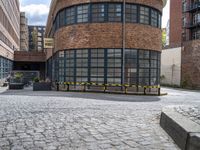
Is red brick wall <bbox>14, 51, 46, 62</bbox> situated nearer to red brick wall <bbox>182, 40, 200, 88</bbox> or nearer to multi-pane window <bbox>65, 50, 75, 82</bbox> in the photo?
red brick wall <bbox>182, 40, 200, 88</bbox>

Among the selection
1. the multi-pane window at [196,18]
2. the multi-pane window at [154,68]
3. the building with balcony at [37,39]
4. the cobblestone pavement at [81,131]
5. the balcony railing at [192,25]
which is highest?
the building with balcony at [37,39]

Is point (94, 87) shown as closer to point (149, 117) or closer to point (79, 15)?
point (79, 15)

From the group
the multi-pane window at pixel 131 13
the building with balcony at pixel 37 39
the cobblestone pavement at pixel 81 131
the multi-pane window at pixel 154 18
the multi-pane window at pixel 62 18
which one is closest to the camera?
the cobblestone pavement at pixel 81 131

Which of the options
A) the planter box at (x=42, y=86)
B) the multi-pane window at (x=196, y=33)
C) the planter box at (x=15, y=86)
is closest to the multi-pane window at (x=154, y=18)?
the planter box at (x=42, y=86)

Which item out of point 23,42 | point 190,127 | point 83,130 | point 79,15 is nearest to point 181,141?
point 190,127

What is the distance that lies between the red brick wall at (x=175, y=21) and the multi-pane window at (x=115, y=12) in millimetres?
29618

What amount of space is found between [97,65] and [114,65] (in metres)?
1.41

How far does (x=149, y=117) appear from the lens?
928 cm

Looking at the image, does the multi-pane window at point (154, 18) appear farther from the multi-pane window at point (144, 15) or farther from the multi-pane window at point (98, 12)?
the multi-pane window at point (98, 12)

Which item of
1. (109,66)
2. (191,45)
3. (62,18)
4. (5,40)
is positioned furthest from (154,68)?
(5,40)

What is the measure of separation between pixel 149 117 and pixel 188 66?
33538 millimetres

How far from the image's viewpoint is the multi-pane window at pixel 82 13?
74.1 feet

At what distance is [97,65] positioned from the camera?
72.9 ft

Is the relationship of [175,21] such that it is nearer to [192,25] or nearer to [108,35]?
[192,25]
